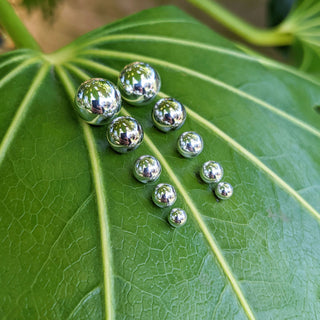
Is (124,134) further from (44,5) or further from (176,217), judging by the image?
(44,5)

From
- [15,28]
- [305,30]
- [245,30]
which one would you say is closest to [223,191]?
[15,28]

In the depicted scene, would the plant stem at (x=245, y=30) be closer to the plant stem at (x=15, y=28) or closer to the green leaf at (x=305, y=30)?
the green leaf at (x=305, y=30)

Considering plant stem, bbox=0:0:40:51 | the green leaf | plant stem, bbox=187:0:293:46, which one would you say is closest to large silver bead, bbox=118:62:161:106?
plant stem, bbox=0:0:40:51

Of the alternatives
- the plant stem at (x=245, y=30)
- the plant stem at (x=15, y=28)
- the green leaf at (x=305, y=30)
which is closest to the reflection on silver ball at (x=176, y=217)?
the plant stem at (x=15, y=28)

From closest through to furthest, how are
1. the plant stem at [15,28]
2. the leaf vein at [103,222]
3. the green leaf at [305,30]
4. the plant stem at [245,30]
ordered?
the leaf vein at [103,222] → the plant stem at [15,28] → the green leaf at [305,30] → the plant stem at [245,30]

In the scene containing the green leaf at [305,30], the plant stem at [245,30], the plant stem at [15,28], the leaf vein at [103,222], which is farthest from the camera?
the plant stem at [245,30]

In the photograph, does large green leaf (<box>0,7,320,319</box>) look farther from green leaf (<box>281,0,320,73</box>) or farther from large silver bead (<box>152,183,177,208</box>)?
green leaf (<box>281,0,320,73</box>)

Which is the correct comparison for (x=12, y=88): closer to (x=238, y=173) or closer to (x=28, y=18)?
(x=238, y=173)
